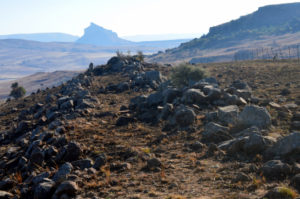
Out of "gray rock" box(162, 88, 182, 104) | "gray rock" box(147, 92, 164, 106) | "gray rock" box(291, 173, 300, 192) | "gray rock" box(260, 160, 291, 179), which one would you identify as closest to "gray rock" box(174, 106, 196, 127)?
"gray rock" box(162, 88, 182, 104)

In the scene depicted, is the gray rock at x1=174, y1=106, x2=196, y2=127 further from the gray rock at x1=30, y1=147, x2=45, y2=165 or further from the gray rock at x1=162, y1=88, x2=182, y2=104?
the gray rock at x1=30, y1=147, x2=45, y2=165

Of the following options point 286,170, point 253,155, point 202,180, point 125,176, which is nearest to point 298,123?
point 253,155

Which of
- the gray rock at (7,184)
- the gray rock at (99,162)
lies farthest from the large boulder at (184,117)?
the gray rock at (7,184)

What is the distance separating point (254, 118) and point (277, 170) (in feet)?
19.5

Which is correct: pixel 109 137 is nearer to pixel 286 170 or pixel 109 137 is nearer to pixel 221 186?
pixel 221 186

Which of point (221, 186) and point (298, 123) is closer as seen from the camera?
point (221, 186)

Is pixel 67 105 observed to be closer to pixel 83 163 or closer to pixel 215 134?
pixel 83 163

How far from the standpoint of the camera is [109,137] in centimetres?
1834

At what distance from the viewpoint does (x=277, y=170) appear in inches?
418

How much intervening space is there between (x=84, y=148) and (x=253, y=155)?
29.4 feet

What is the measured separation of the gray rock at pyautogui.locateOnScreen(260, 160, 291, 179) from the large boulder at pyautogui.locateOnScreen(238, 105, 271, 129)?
5.43 m

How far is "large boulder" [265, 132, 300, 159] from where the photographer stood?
11.8 metres

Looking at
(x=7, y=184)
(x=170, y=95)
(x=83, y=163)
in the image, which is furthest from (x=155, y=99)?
(x=7, y=184)

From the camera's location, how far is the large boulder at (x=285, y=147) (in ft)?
38.8
